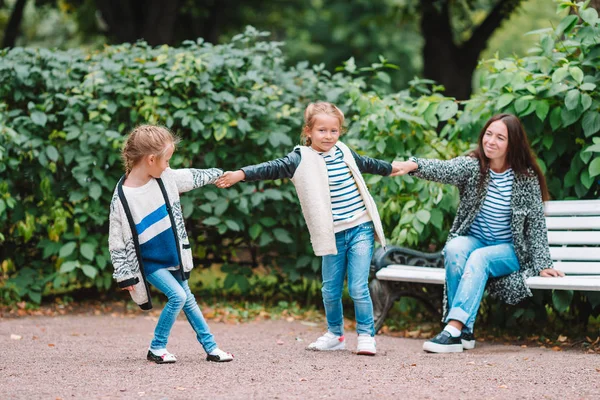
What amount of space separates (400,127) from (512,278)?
1636mm

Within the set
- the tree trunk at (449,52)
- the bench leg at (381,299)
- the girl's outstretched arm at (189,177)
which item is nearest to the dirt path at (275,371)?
the bench leg at (381,299)

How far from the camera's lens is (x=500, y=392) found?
382 cm

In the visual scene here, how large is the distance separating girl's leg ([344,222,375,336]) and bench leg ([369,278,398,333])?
104 cm

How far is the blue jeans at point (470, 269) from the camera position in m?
5.16

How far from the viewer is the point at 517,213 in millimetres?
5332

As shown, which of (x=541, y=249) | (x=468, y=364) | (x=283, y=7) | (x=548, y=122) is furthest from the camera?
(x=283, y=7)

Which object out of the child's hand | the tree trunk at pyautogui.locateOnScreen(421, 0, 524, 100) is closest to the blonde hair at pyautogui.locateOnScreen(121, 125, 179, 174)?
the child's hand

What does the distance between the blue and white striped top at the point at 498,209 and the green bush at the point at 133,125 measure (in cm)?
95

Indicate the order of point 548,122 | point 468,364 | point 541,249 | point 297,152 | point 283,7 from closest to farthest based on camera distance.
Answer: point 468,364 → point 297,152 → point 541,249 → point 548,122 → point 283,7

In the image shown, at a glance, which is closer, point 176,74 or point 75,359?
point 75,359

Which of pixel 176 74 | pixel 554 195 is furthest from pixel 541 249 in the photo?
pixel 176 74

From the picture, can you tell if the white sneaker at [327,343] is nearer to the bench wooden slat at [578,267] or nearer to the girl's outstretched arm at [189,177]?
the girl's outstretched arm at [189,177]

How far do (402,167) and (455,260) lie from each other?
713mm

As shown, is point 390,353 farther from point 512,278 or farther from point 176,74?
point 176,74
